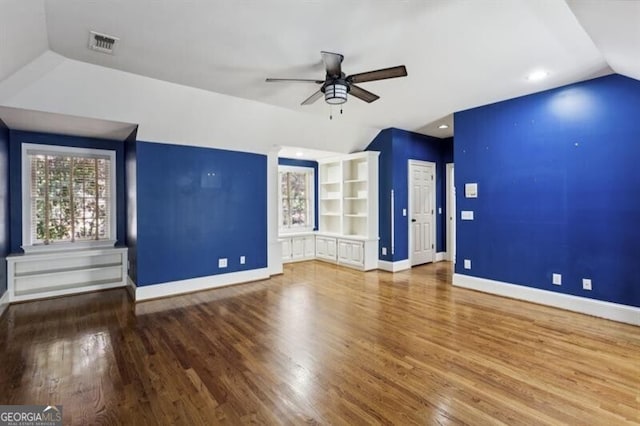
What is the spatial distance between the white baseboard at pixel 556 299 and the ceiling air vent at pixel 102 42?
17.7ft

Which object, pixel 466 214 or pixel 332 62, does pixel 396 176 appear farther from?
pixel 332 62

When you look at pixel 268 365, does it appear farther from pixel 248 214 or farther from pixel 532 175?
pixel 532 175

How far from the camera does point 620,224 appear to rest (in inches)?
140

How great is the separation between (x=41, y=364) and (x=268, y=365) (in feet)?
6.39

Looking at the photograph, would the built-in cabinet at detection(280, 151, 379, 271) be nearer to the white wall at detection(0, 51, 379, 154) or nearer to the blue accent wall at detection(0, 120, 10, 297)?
the white wall at detection(0, 51, 379, 154)

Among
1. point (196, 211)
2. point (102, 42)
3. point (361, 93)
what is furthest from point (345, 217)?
Answer: point (102, 42)

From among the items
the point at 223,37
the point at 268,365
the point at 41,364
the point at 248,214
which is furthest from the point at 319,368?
the point at 248,214

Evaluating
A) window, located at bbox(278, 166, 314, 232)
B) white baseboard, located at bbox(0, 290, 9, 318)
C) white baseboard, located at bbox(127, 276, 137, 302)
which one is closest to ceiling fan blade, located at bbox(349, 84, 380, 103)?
white baseboard, located at bbox(127, 276, 137, 302)

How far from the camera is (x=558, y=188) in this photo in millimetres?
4031

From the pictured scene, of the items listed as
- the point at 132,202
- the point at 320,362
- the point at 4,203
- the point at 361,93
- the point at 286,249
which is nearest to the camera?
the point at 320,362

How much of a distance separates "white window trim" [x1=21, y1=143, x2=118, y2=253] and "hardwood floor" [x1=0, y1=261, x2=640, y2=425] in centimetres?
96

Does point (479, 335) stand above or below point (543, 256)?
below

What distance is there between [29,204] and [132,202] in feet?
5.11

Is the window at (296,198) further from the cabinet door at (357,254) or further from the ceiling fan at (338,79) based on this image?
the ceiling fan at (338,79)
